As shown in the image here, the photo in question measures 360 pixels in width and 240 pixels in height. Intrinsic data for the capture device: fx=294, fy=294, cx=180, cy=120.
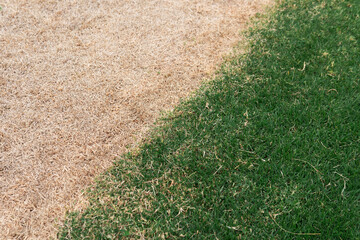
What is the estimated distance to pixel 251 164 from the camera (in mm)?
2256

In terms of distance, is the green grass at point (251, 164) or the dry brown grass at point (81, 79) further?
the dry brown grass at point (81, 79)

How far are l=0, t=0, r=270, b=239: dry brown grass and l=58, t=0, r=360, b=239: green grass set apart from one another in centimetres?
23

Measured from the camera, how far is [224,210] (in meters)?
2.04

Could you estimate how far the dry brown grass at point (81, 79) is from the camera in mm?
2254

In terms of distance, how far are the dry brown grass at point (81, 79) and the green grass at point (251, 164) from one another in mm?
233

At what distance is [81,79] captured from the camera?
9.73 ft

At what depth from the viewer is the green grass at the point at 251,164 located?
199 centimetres

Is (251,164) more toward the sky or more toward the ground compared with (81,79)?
more toward the ground

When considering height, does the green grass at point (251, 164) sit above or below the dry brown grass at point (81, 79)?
below

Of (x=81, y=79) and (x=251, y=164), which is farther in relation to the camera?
(x=81, y=79)

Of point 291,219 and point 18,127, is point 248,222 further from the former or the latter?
point 18,127

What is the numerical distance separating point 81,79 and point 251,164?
6.08ft

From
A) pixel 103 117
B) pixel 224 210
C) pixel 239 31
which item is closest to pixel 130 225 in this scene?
pixel 224 210

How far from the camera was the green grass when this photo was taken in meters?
1.99
